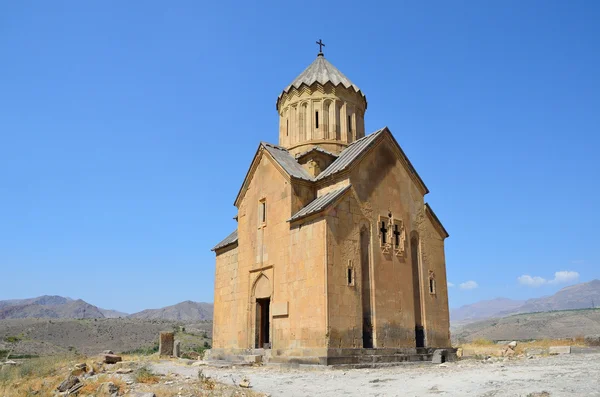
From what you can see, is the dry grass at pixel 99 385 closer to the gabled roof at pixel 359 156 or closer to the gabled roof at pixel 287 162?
the gabled roof at pixel 287 162

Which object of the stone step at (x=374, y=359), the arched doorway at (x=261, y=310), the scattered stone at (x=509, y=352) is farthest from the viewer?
the scattered stone at (x=509, y=352)

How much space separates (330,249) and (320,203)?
5.20 feet

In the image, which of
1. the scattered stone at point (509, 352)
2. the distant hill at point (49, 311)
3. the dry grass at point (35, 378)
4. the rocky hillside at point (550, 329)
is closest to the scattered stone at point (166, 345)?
the dry grass at point (35, 378)

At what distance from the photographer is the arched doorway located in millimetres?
15305

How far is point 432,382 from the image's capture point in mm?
8914

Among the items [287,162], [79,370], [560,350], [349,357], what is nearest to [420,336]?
[349,357]

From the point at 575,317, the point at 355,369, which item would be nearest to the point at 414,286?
the point at 355,369

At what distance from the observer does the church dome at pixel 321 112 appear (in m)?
17.8

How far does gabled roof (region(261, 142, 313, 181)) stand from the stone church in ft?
0.23

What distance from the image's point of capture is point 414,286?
1551cm

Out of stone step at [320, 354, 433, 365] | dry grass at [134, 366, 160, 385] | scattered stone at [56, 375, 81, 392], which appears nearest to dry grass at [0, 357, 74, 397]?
scattered stone at [56, 375, 81, 392]

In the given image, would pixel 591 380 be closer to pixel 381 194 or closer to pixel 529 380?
pixel 529 380

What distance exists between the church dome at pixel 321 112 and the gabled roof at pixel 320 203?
340 cm

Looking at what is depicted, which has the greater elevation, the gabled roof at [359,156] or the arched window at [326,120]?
the arched window at [326,120]
